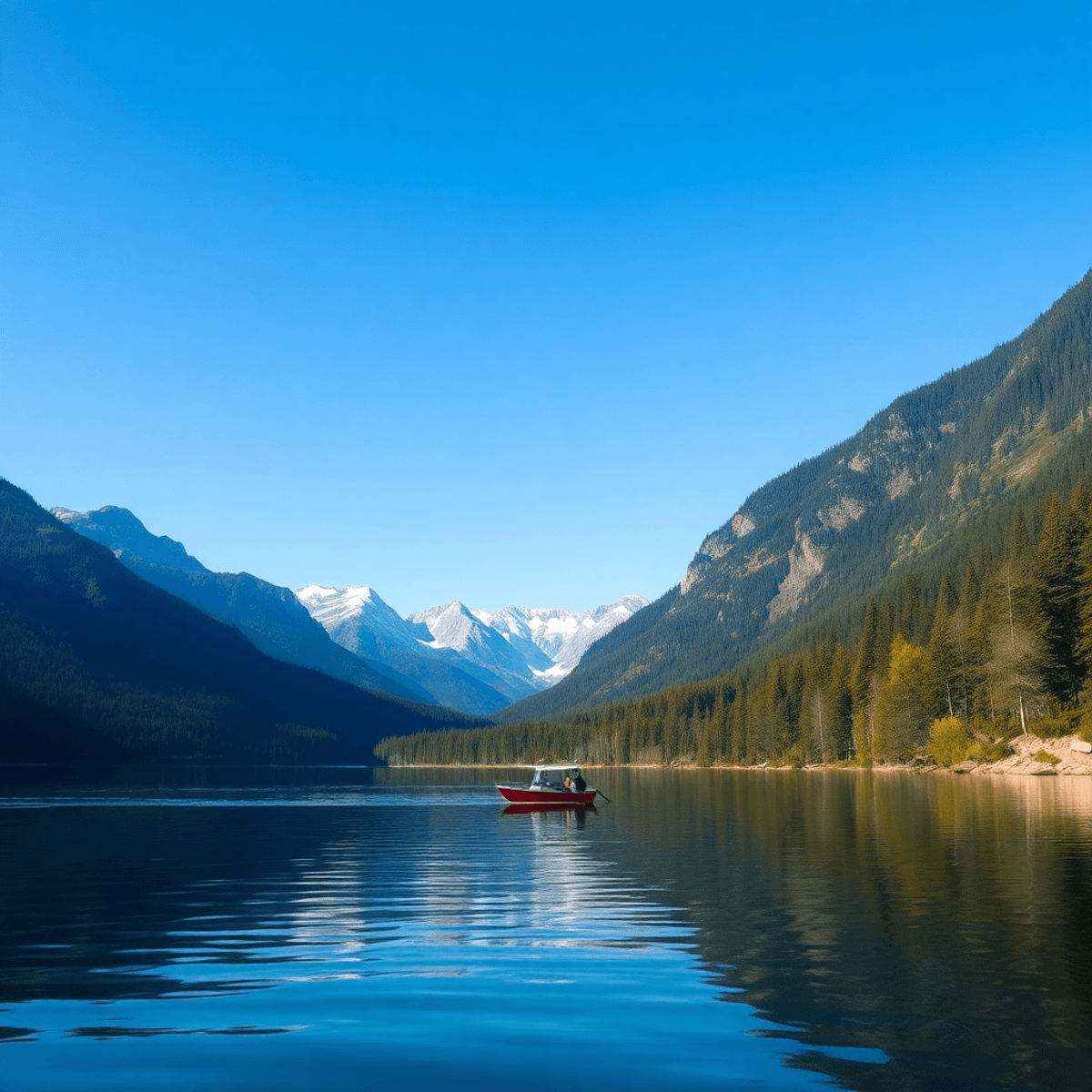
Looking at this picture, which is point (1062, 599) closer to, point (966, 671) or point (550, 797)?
point (966, 671)

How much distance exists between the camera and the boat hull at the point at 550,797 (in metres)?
85.8

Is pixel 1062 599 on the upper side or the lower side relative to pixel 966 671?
upper

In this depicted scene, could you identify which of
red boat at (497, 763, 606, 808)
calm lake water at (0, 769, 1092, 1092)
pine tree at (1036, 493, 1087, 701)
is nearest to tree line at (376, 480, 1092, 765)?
pine tree at (1036, 493, 1087, 701)

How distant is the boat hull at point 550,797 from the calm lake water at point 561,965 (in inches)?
1367

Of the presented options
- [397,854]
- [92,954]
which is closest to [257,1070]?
[92,954]

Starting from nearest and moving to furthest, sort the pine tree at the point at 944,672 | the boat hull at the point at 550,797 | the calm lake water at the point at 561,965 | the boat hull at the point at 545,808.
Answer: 1. the calm lake water at the point at 561,965
2. the boat hull at the point at 545,808
3. the boat hull at the point at 550,797
4. the pine tree at the point at 944,672

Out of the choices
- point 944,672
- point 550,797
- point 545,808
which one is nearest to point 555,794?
point 550,797

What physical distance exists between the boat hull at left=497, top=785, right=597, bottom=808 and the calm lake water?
114 ft

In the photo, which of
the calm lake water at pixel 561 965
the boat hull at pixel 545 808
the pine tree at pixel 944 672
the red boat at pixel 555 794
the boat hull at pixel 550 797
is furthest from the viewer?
the pine tree at pixel 944 672

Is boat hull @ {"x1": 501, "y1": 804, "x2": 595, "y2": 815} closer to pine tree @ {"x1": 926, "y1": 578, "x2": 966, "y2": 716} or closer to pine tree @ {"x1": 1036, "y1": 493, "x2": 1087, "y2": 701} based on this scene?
pine tree @ {"x1": 1036, "y1": 493, "x2": 1087, "y2": 701}

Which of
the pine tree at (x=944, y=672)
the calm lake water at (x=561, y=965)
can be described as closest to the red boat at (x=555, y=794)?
the calm lake water at (x=561, y=965)

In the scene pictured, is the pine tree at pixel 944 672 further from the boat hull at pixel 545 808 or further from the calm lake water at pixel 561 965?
the calm lake water at pixel 561 965

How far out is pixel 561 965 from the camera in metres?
22.4

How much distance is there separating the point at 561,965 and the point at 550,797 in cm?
6719
